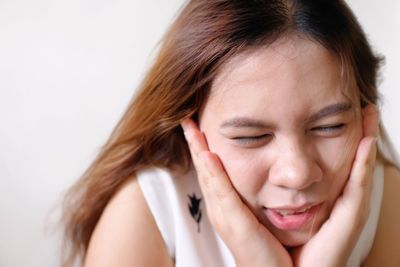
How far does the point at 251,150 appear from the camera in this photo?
0.87 meters

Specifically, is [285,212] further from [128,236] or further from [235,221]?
[128,236]

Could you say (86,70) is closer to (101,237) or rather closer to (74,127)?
(74,127)

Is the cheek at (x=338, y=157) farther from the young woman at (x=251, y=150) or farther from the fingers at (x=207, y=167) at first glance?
the fingers at (x=207, y=167)

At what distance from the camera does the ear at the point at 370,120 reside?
966 mm

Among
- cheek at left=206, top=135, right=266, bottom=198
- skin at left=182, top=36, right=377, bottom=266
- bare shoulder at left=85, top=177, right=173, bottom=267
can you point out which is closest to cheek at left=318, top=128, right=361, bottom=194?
skin at left=182, top=36, right=377, bottom=266

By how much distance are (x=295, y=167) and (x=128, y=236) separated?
1.16 ft

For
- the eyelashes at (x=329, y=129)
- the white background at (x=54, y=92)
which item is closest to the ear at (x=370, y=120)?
the eyelashes at (x=329, y=129)

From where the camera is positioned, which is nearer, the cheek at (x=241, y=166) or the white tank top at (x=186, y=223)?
the cheek at (x=241, y=166)

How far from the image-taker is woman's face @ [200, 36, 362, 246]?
2.67 ft

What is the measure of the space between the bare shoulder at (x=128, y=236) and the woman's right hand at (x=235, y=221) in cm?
15

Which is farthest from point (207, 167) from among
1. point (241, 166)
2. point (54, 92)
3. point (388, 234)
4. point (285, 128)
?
point (54, 92)

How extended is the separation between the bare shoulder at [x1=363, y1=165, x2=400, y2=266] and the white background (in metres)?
0.66

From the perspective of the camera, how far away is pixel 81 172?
52.4 inches

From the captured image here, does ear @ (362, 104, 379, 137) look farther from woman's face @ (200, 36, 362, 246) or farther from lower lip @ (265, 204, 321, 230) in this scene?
lower lip @ (265, 204, 321, 230)
